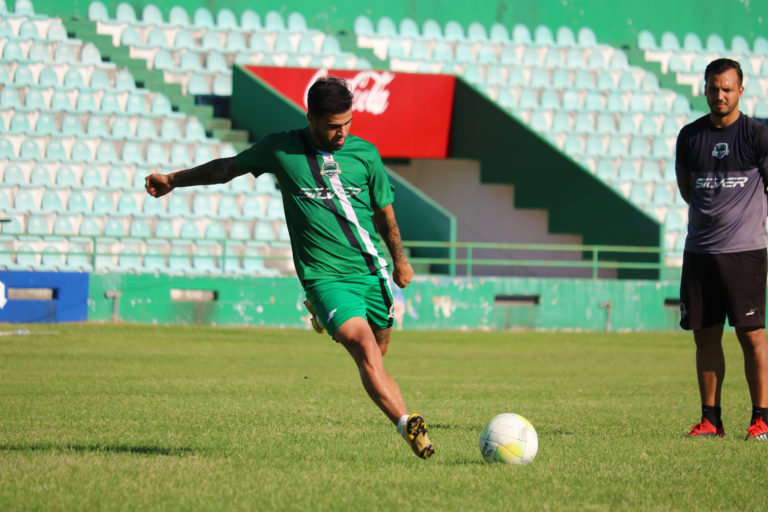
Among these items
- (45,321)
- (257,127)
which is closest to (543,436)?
(45,321)

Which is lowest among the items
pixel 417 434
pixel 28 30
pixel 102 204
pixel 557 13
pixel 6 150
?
pixel 417 434

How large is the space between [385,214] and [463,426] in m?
1.88

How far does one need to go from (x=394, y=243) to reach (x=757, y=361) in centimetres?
265

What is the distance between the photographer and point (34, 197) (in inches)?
745

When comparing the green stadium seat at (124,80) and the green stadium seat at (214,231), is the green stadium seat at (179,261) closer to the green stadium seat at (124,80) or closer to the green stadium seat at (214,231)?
the green stadium seat at (214,231)

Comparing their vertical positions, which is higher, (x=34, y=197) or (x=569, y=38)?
(x=569, y=38)

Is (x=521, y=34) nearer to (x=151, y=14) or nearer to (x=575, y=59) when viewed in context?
(x=575, y=59)

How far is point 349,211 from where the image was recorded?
557cm

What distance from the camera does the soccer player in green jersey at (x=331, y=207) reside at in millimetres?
5480

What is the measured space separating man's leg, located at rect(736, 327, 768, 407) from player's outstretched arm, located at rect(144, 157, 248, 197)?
3.34 metres

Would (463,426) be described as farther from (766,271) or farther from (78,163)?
(78,163)

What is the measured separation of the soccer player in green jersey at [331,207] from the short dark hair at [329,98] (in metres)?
0.04

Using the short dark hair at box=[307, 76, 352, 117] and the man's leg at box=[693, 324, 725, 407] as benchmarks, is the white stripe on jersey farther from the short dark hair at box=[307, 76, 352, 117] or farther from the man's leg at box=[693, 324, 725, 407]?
the man's leg at box=[693, 324, 725, 407]

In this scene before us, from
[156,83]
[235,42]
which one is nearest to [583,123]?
[235,42]
